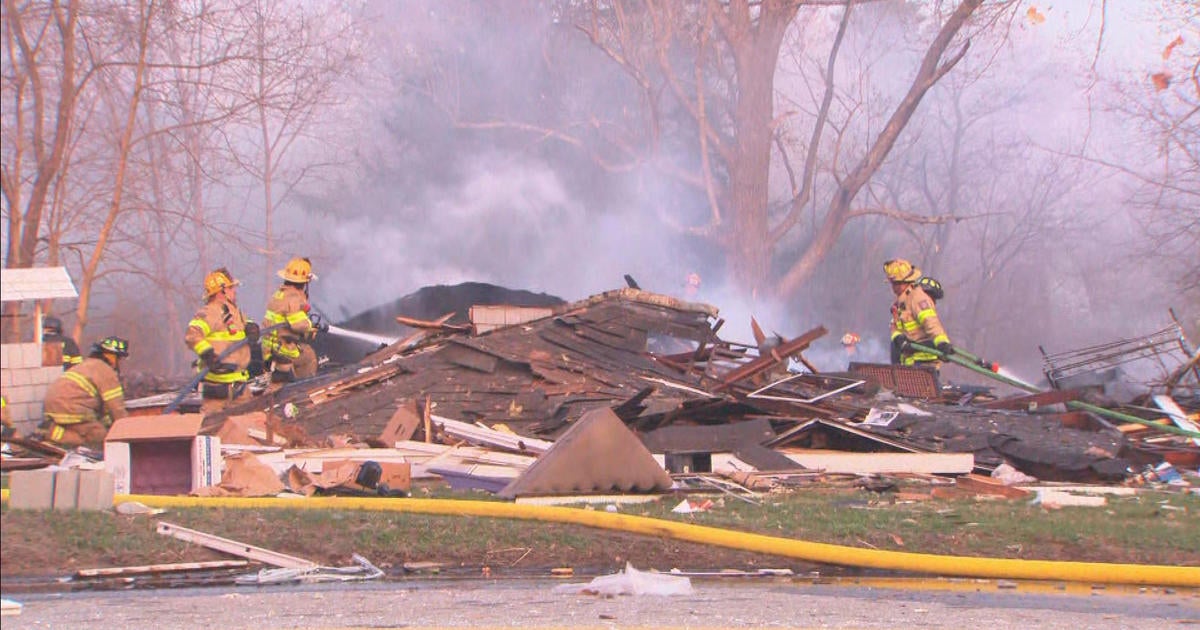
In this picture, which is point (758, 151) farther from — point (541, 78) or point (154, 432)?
point (154, 432)

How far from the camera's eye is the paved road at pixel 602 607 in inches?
195

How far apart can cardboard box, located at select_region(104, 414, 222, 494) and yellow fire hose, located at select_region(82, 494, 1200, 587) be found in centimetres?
60

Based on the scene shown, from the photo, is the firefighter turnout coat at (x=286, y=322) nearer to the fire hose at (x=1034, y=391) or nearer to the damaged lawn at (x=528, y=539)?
the damaged lawn at (x=528, y=539)

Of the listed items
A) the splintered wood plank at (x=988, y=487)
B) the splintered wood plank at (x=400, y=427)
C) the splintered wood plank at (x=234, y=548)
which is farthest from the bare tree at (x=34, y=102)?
the splintered wood plank at (x=988, y=487)

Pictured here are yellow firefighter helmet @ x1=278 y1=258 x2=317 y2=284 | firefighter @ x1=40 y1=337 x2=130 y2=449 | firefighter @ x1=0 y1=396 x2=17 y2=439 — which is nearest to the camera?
firefighter @ x1=0 y1=396 x2=17 y2=439

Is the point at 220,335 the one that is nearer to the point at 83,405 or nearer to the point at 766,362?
the point at 83,405

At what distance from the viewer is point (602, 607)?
5375mm

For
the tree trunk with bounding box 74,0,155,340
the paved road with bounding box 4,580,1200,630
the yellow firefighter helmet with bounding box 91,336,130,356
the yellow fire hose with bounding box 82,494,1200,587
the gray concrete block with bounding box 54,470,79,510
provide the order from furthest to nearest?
the tree trunk with bounding box 74,0,155,340
the yellow firefighter helmet with bounding box 91,336,130,356
the gray concrete block with bounding box 54,470,79,510
the yellow fire hose with bounding box 82,494,1200,587
the paved road with bounding box 4,580,1200,630

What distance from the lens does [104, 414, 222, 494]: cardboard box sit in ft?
26.1

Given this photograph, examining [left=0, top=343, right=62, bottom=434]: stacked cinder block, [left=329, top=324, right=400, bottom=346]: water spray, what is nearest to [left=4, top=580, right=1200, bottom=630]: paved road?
[left=0, top=343, right=62, bottom=434]: stacked cinder block

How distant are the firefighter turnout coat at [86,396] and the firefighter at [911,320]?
8.06 metres

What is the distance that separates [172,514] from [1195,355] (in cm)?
1170

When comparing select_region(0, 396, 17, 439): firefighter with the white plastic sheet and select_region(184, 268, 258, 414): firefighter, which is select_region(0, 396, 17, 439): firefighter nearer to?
select_region(184, 268, 258, 414): firefighter

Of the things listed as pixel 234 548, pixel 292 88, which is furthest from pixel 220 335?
pixel 292 88
